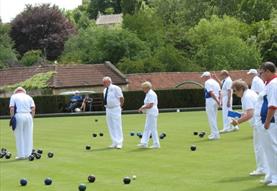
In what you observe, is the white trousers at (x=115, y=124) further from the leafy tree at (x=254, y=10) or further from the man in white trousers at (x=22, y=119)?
the leafy tree at (x=254, y=10)

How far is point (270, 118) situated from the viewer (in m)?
11.0

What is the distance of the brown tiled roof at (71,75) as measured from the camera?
57875mm

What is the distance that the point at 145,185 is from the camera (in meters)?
12.3

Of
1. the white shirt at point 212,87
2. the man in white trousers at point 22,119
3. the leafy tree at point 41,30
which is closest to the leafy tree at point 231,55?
the leafy tree at point 41,30

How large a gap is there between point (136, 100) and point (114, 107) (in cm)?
2916

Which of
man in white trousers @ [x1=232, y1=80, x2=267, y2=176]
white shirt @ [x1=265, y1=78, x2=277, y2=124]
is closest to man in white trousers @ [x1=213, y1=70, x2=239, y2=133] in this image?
man in white trousers @ [x1=232, y1=80, x2=267, y2=176]

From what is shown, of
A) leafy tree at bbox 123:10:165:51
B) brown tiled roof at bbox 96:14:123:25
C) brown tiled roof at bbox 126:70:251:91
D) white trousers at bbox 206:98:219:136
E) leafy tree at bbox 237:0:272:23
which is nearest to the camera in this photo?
white trousers at bbox 206:98:219:136

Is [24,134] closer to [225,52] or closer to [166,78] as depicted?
[166,78]

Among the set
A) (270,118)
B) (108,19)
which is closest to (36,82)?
(270,118)

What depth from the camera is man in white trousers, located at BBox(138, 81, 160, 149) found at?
61.4ft

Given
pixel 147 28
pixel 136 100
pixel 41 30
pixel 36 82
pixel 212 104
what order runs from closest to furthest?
pixel 212 104, pixel 136 100, pixel 36 82, pixel 147 28, pixel 41 30

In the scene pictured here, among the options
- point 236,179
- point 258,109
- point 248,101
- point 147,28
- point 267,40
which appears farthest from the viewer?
point 147,28

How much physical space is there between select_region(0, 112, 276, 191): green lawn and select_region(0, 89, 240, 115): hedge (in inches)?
1000

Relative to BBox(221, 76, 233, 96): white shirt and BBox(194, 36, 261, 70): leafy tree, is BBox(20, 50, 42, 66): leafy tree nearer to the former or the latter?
BBox(194, 36, 261, 70): leafy tree
